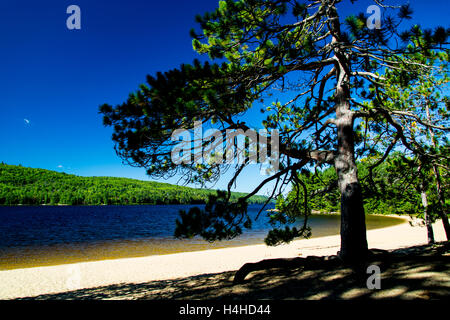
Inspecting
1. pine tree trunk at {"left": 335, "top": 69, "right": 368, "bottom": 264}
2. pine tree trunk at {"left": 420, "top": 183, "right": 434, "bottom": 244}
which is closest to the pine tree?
pine tree trunk at {"left": 335, "top": 69, "right": 368, "bottom": 264}

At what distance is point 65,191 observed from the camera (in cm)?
A: 11175

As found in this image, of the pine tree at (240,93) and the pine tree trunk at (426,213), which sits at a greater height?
the pine tree at (240,93)

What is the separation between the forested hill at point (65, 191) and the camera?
105531 mm

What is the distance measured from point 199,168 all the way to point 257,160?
3.92ft

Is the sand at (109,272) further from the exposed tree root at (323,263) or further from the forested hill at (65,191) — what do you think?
the forested hill at (65,191)

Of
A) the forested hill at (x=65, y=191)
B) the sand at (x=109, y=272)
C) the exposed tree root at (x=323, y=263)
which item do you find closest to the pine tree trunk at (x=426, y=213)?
the exposed tree root at (x=323, y=263)

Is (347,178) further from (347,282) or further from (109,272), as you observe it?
(109,272)

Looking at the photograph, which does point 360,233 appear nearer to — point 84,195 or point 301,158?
point 301,158

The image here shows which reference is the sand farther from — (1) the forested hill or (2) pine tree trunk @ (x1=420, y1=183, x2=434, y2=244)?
(1) the forested hill

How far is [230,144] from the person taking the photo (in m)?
4.23

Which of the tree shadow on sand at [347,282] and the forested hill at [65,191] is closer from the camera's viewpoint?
the tree shadow on sand at [347,282]

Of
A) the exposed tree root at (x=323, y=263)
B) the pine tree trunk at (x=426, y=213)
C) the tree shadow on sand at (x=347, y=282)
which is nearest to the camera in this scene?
the tree shadow on sand at (x=347, y=282)

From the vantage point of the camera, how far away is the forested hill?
346ft

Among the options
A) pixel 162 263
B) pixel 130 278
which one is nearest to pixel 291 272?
pixel 130 278
